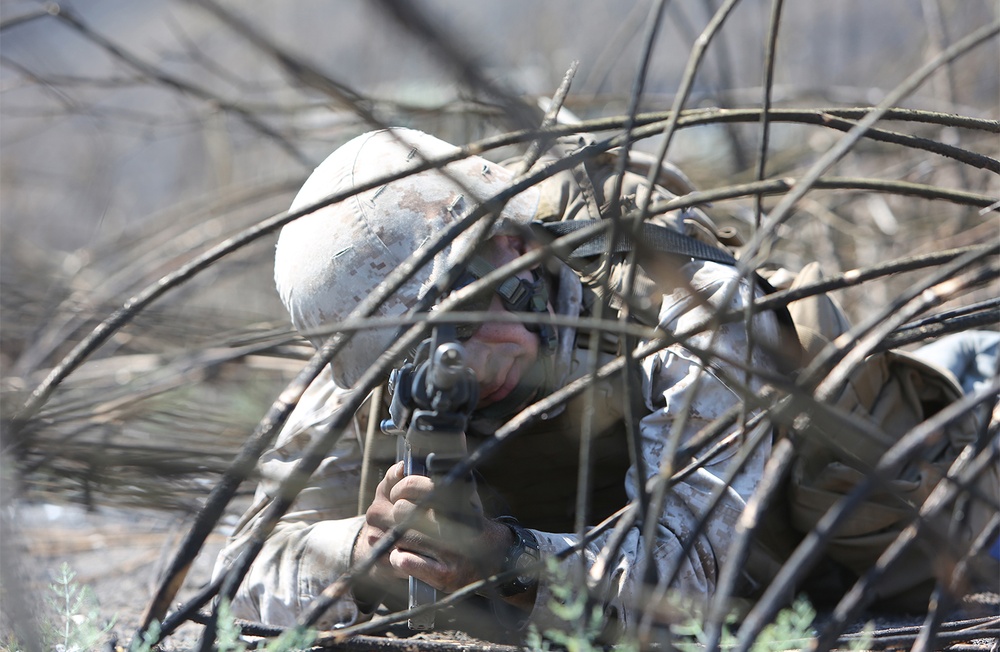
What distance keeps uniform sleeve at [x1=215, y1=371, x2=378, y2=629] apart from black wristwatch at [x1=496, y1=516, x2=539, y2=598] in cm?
33

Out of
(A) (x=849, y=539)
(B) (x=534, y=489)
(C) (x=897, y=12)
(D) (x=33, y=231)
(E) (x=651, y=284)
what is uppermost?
(C) (x=897, y=12)

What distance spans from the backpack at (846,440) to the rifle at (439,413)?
0.51 meters

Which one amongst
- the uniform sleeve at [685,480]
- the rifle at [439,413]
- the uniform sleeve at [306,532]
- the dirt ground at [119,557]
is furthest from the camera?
the dirt ground at [119,557]

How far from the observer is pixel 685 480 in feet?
5.34

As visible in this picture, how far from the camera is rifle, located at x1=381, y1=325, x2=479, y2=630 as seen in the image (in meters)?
1.25

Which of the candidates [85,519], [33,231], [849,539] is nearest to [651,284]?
[849,539]

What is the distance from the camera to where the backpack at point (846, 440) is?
5.77 ft

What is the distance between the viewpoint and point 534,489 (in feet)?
6.34

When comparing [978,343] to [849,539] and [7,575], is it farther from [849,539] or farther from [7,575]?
[7,575]

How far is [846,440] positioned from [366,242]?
903mm

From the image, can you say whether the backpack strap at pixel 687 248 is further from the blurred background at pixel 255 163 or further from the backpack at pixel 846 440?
the blurred background at pixel 255 163

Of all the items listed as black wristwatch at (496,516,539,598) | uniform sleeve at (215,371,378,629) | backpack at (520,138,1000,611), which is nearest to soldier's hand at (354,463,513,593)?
black wristwatch at (496,516,539,598)

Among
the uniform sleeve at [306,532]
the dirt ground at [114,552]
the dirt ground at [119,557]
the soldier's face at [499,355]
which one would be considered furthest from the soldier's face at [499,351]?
the dirt ground at [114,552]

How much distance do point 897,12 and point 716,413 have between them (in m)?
7.09
